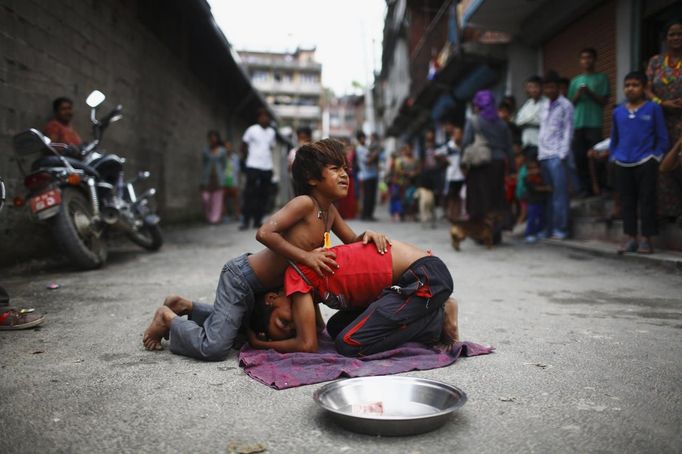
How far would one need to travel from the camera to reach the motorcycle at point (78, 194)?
516 centimetres

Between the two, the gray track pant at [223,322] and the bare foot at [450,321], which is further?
the bare foot at [450,321]

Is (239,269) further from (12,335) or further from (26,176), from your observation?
(26,176)

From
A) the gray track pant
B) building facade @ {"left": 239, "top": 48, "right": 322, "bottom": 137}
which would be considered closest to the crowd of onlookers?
the gray track pant

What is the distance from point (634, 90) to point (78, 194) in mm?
5198

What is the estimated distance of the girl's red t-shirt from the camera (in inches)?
112

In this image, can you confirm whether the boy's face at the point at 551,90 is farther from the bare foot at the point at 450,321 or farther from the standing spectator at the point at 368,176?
the standing spectator at the point at 368,176

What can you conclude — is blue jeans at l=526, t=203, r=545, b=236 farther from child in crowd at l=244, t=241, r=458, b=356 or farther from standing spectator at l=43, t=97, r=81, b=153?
child in crowd at l=244, t=241, r=458, b=356

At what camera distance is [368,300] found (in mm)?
2957

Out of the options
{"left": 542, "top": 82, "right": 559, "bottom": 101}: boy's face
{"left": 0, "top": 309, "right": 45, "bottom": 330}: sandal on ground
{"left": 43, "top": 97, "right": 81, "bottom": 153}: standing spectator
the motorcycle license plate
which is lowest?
{"left": 0, "top": 309, "right": 45, "bottom": 330}: sandal on ground

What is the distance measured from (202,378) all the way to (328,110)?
255 ft

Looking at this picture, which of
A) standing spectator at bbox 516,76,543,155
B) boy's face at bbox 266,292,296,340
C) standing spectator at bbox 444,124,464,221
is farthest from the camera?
standing spectator at bbox 444,124,464,221

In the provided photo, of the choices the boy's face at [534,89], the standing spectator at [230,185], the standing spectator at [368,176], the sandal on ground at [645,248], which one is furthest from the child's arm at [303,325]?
the standing spectator at [368,176]

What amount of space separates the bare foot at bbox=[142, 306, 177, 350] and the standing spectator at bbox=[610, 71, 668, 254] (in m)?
4.53

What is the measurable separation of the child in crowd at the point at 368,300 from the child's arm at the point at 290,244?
0.20 ft
